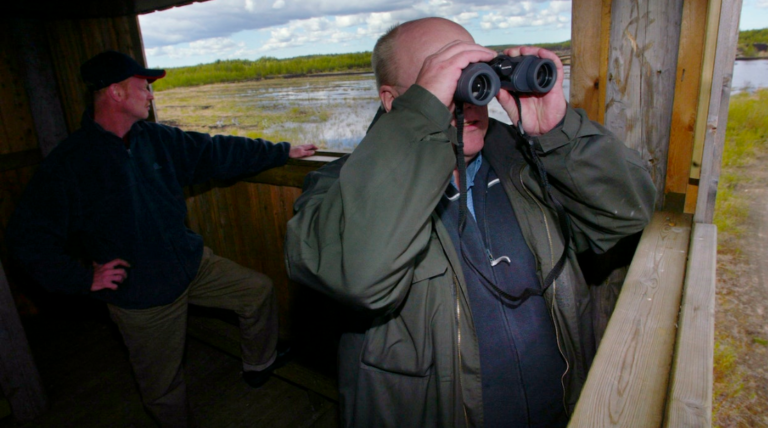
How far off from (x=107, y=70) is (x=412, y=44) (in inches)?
63.2

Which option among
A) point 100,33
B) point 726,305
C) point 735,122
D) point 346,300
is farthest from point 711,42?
point 100,33

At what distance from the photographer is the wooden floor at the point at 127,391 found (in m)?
2.48

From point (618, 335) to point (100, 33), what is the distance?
3381mm

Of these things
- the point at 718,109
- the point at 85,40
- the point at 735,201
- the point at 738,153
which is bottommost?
the point at 735,201

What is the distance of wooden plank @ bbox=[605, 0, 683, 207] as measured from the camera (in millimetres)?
1344

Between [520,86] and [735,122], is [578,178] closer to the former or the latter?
[520,86]

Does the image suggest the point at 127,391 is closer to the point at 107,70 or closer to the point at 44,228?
the point at 44,228

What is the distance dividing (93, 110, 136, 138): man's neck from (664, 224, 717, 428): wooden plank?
7.19 feet

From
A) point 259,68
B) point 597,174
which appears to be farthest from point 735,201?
point 259,68

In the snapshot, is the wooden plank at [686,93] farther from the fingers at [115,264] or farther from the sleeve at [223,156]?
the fingers at [115,264]

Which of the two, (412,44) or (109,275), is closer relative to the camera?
(412,44)

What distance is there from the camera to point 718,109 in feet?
4.33

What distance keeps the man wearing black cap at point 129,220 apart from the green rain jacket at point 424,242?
1.24 metres

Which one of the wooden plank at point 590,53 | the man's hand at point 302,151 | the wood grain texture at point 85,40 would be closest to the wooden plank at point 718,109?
the wooden plank at point 590,53
